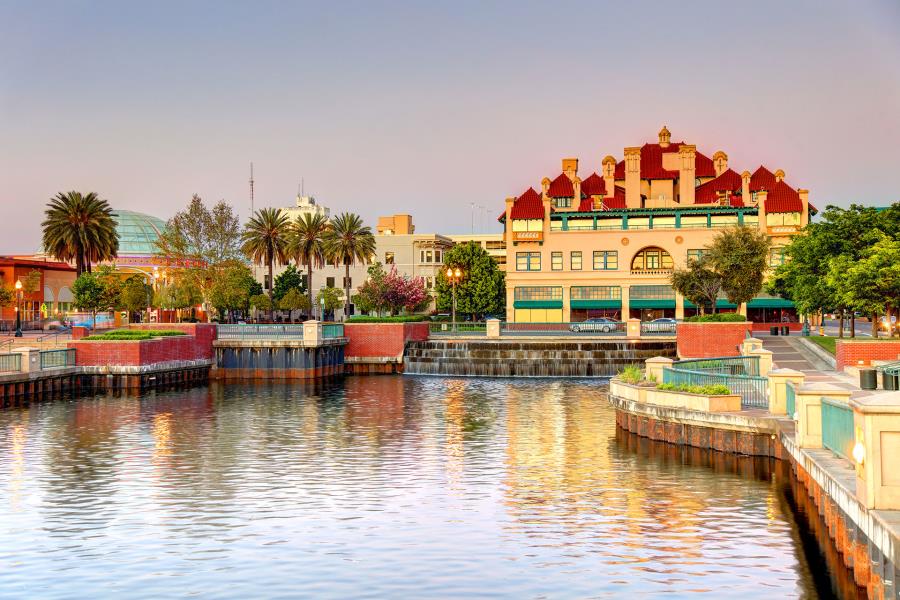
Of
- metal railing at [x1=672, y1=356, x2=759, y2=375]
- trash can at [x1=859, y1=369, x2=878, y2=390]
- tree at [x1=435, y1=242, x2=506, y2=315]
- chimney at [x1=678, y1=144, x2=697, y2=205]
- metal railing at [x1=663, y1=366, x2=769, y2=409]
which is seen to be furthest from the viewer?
tree at [x1=435, y1=242, x2=506, y2=315]

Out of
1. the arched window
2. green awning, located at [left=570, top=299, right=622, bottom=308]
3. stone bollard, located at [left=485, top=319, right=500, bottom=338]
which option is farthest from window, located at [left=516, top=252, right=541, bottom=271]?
stone bollard, located at [left=485, top=319, right=500, bottom=338]

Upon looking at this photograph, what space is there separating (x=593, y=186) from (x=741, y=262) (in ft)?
152

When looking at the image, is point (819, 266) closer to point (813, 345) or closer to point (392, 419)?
point (813, 345)

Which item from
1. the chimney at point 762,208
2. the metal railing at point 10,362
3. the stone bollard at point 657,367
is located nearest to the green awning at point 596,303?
the chimney at point 762,208

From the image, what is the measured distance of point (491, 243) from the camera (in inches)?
7554

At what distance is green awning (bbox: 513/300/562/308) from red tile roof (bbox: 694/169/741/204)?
21.9 meters

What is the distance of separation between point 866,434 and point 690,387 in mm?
19009

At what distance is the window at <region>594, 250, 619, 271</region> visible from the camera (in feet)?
396

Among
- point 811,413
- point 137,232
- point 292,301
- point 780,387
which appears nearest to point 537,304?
point 292,301

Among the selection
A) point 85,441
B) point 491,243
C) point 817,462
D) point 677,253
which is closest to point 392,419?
point 85,441

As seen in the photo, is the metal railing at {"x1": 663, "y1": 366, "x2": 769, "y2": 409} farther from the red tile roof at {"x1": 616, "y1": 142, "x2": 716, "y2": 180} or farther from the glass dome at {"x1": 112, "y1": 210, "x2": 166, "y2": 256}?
the glass dome at {"x1": 112, "y1": 210, "x2": 166, "y2": 256}

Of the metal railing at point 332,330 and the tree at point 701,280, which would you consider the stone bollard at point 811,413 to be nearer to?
the metal railing at point 332,330

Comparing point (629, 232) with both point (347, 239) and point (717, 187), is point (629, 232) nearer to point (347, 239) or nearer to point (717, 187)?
point (717, 187)

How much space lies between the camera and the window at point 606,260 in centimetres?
12062
